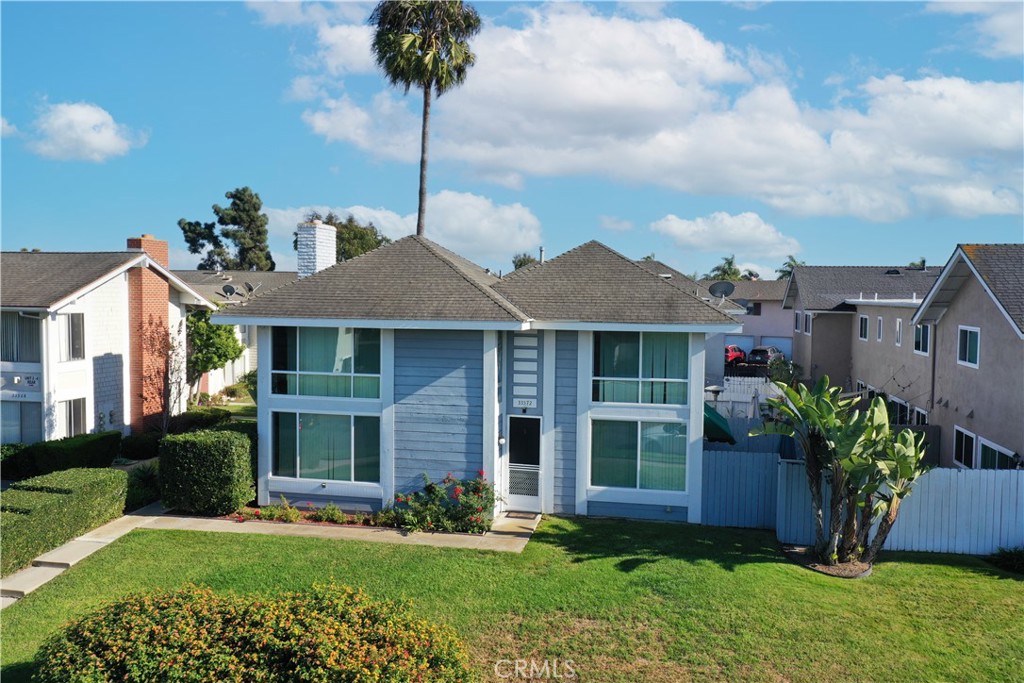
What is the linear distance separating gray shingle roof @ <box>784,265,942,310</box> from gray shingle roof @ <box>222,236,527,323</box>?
72.7ft

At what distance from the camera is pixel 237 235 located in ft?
226

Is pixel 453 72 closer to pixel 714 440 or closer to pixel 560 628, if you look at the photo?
pixel 714 440

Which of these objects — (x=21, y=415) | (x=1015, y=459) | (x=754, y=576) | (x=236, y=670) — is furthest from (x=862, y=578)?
(x=21, y=415)

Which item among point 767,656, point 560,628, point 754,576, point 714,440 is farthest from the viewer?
point 714,440

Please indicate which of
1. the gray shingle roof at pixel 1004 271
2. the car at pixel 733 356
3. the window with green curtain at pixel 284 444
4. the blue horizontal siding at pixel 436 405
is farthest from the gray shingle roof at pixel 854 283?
the window with green curtain at pixel 284 444

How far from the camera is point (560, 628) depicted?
34.6 feet

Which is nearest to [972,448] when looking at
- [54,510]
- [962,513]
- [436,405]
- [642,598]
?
[962,513]

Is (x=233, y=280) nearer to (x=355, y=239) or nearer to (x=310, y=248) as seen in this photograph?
(x=355, y=239)

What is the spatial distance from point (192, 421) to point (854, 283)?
30.2 m

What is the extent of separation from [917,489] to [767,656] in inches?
230

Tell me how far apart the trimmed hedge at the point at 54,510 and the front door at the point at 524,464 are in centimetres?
813

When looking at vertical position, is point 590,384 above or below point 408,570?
above

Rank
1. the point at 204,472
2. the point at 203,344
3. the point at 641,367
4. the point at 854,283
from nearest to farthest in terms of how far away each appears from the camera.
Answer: the point at 204,472 < the point at 641,367 < the point at 203,344 < the point at 854,283

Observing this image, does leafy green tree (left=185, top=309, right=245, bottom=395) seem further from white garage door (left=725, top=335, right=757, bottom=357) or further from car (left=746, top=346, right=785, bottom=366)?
white garage door (left=725, top=335, right=757, bottom=357)
